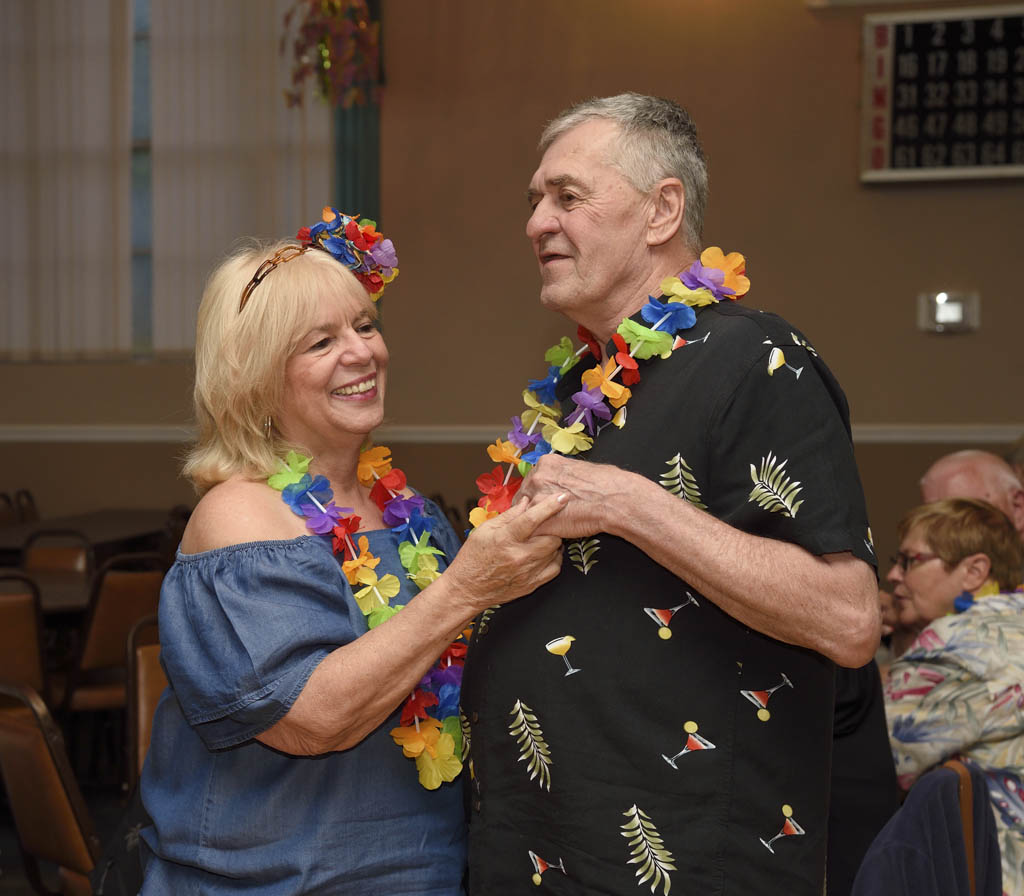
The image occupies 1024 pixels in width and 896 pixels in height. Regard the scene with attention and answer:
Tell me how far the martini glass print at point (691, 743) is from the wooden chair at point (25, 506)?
6.32 m

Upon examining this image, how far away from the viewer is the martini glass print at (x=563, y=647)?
1498 millimetres

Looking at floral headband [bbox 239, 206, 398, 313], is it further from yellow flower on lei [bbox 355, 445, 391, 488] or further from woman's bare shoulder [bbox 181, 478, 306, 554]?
woman's bare shoulder [bbox 181, 478, 306, 554]

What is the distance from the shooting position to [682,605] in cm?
147

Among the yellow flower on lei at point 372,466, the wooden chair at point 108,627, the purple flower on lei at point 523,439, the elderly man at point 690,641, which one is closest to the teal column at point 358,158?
the wooden chair at point 108,627

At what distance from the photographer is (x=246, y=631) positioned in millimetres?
1557

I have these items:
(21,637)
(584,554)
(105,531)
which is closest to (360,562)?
(584,554)

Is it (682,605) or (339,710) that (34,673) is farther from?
(682,605)

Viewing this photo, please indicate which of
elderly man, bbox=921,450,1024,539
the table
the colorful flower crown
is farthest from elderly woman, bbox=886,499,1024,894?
the table

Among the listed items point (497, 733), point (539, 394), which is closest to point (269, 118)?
point (539, 394)

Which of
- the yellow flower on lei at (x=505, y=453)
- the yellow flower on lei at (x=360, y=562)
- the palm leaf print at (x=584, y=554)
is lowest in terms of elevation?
the yellow flower on lei at (x=360, y=562)

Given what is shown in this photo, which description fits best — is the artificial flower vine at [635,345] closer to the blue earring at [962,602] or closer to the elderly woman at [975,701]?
the elderly woman at [975,701]

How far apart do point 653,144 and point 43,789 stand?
1578mm

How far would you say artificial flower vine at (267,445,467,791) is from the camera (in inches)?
68.1

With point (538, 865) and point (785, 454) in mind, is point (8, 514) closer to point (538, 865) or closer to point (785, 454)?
point (538, 865)
